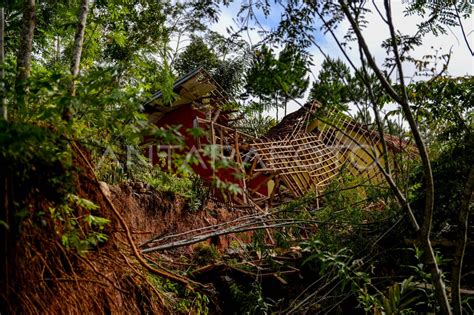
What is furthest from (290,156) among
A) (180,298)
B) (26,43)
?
(26,43)

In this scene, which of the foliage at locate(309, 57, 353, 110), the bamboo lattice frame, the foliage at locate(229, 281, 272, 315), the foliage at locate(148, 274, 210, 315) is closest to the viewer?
the foliage at locate(309, 57, 353, 110)

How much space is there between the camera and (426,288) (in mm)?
3486

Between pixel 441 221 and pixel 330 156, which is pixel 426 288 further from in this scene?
pixel 330 156

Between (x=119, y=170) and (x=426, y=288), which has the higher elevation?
(x=119, y=170)

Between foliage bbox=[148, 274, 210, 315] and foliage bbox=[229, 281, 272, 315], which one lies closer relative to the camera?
foliage bbox=[148, 274, 210, 315]

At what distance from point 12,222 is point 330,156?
636 cm

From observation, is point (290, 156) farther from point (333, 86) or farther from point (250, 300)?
point (333, 86)

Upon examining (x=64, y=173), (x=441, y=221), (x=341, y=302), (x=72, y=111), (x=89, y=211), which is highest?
(x=72, y=111)

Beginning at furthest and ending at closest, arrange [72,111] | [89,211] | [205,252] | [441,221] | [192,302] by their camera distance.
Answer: [205,252] → [441,221] → [192,302] → [89,211] → [72,111]

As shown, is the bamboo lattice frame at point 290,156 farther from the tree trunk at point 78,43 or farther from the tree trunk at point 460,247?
the tree trunk at point 460,247

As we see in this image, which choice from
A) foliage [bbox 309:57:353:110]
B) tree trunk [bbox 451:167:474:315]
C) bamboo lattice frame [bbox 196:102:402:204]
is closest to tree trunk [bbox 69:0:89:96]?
foliage [bbox 309:57:353:110]

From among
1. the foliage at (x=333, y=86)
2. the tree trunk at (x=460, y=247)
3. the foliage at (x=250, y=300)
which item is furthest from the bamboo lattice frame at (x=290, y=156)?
the tree trunk at (x=460, y=247)

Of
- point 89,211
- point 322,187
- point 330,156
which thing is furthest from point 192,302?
point 330,156

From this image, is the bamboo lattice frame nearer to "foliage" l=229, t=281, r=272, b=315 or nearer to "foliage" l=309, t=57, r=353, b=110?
"foliage" l=229, t=281, r=272, b=315
